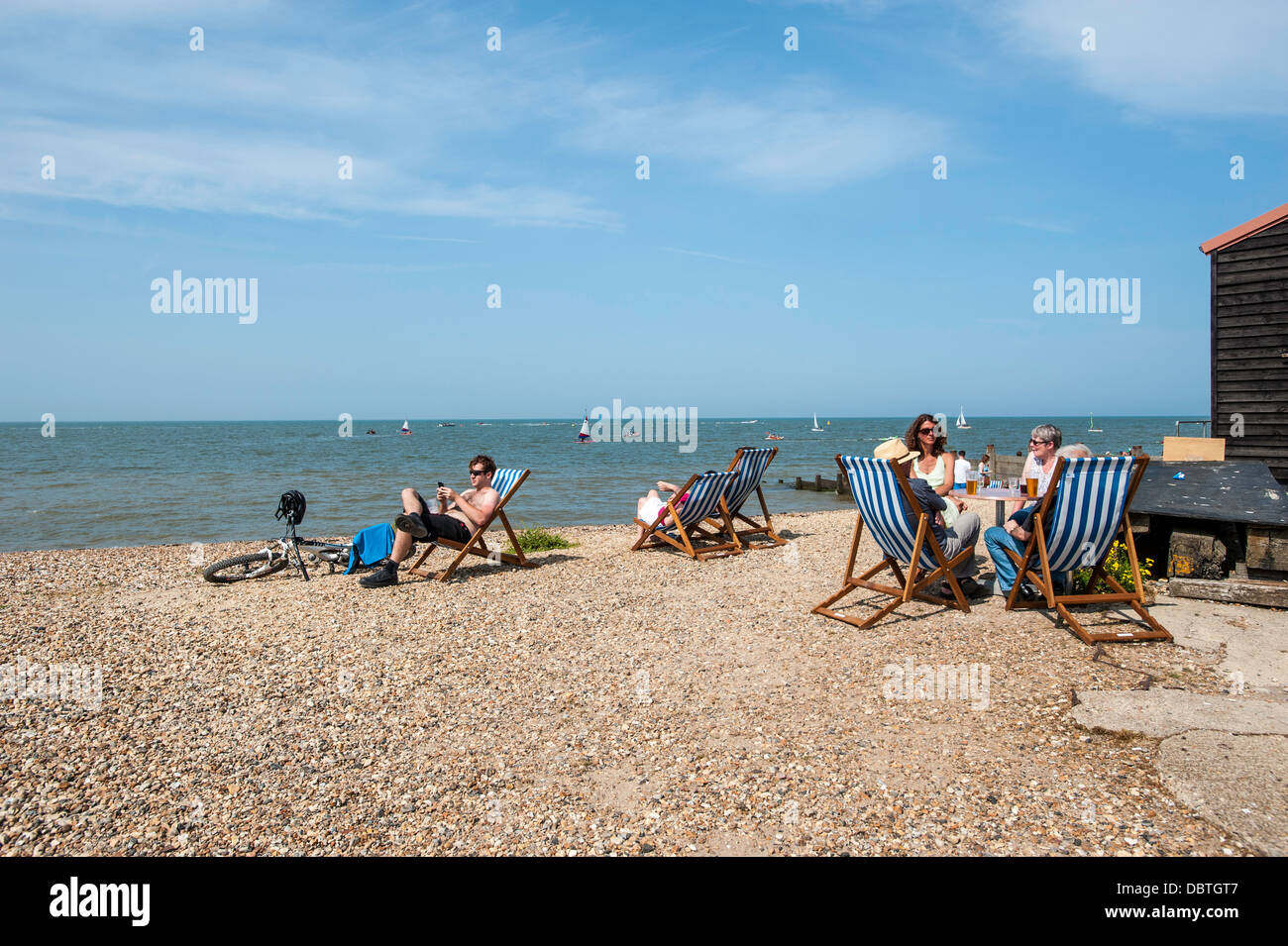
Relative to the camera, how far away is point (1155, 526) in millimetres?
5988

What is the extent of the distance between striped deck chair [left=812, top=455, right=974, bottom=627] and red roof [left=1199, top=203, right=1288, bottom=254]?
7035 millimetres

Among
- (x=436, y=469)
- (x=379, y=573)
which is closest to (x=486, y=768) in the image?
(x=379, y=573)

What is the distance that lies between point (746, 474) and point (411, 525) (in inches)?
144

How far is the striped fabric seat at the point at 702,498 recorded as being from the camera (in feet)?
25.7

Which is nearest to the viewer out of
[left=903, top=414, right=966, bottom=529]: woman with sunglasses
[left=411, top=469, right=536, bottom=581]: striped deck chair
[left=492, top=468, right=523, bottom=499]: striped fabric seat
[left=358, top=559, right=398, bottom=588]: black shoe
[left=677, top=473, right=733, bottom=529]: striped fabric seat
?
[left=903, top=414, right=966, bottom=529]: woman with sunglasses

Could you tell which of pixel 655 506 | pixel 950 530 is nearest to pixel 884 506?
pixel 950 530

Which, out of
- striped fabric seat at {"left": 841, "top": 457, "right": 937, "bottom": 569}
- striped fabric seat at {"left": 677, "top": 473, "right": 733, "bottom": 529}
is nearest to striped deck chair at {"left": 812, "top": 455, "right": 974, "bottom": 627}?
striped fabric seat at {"left": 841, "top": 457, "right": 937, "bottom": 569}

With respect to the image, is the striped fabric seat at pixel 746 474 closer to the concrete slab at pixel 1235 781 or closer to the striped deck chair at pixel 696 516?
the striped deck chair at pixel 696 516

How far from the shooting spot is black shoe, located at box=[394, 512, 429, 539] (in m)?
6.52

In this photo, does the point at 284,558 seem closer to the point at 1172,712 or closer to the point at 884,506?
the point at 884,506

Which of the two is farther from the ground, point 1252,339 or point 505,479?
point 1252,339

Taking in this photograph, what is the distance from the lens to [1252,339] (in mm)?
9195

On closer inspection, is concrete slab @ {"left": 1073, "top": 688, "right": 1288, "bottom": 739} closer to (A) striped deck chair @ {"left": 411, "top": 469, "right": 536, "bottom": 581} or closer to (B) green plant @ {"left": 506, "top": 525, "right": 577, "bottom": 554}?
(A) striped deck chair @ {"left": 411, "top": 469, "right": 536, "bottom": 581}
